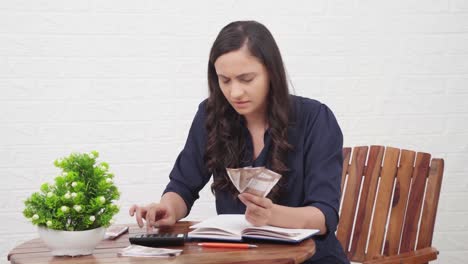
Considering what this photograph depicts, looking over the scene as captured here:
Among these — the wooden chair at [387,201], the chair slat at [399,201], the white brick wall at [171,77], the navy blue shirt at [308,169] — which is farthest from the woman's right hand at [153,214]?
the white brick wall at [171,77]

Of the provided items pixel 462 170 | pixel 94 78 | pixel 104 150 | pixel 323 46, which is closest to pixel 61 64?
pixel 94 78

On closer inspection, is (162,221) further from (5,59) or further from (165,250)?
(5,59)

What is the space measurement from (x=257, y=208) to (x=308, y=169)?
509 mm

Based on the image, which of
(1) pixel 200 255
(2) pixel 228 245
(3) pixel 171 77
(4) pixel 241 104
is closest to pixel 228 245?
(2) pixel 228 245

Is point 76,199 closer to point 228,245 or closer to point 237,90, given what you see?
point 228,245

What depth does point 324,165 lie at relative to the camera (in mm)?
2451

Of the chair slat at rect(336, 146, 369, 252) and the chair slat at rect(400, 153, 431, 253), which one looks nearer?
the chair slat at rect(400, 153, 431, 253)

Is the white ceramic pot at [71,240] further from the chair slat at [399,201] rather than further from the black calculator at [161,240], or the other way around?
the chair slat at [399,201]

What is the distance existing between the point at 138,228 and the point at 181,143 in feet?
4.09

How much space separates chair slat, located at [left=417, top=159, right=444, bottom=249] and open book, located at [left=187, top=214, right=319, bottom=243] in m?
0.91

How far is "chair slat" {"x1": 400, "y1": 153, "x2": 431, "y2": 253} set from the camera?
2.96 metres

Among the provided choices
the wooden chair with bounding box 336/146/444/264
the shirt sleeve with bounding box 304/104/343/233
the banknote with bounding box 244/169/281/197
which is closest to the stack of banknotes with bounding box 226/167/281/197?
the banknote with bounding box 244/169/281/197

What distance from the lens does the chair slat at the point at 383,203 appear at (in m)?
3.06

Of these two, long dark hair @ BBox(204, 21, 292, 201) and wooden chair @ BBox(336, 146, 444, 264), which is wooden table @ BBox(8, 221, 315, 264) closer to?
long dark hair @ BBox(204, 21, 292, 201)
